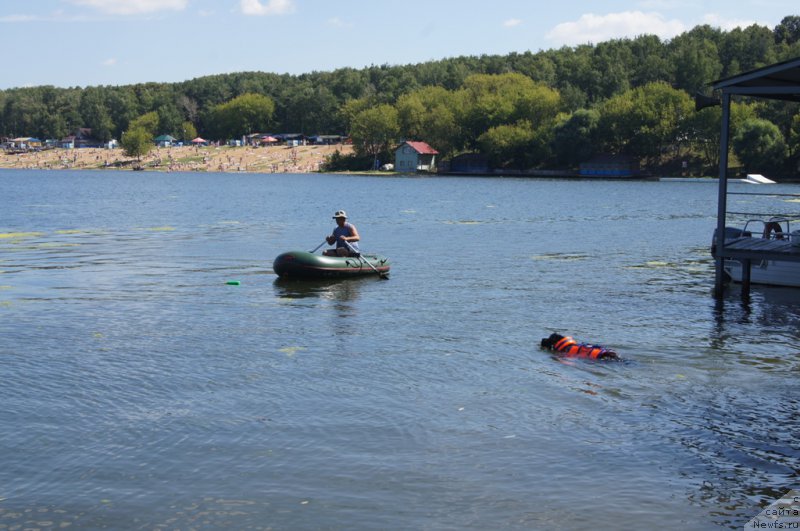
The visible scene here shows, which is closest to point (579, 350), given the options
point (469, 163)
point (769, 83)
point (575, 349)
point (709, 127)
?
point (575, 349)

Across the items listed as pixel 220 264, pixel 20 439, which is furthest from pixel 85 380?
pixel 220 264

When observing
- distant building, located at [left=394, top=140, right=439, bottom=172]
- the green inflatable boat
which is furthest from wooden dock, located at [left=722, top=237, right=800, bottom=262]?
distant building, located at [left=394, top=140, right=439, bottom=172]

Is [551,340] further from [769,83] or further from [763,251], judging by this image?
[769,83]

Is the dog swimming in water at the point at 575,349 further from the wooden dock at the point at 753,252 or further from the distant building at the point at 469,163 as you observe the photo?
the distant building at the point at 469,163

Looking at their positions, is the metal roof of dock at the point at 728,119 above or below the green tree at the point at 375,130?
below

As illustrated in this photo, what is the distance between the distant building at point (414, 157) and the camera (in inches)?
6944

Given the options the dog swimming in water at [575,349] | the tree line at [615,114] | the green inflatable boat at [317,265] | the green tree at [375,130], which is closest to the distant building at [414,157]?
the tree line at [615,114]

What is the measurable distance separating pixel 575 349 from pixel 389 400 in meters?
5.05

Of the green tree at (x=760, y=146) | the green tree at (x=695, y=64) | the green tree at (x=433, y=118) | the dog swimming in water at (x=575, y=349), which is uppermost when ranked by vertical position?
the green tree at (x=695, y=64)

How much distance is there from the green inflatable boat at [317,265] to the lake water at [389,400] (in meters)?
0.46

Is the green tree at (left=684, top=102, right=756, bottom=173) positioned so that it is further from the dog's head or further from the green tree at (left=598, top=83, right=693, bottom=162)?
the dog's head

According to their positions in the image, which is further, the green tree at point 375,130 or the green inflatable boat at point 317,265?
the green tree at point 375,130

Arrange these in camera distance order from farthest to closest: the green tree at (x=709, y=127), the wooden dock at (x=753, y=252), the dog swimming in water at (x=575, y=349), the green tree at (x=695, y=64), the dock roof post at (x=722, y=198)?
the green tree at (x=695, y=64) < the green tree at (x=709, y=127) < the wooden dock at (x=753, y=252) < the dock roof post at (x=722, y=198) < the dog swimming in water at (x=575, y=349)

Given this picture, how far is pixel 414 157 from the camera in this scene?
177 metres
